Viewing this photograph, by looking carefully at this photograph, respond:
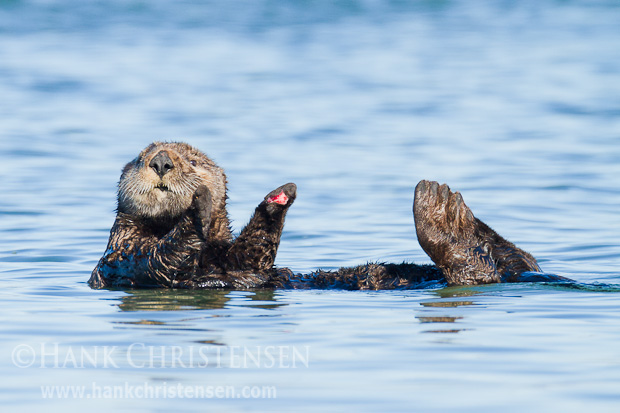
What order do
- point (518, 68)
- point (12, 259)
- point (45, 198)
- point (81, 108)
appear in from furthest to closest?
point (518, 68) → point (81, 108) → point (45, 198) → point (12, 259)

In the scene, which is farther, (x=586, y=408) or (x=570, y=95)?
(x=570, y=95)

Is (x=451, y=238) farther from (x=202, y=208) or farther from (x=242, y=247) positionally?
(x=202, y=208)

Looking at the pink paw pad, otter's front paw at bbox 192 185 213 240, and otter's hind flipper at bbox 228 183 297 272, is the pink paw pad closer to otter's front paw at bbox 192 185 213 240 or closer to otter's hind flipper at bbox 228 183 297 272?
otter's hind flipper at bbox 228 183 297 272

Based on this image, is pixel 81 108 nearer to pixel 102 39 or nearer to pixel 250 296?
pixel 102 39

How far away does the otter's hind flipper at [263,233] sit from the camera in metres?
6.05

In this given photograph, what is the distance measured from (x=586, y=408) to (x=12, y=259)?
5666 millimetres

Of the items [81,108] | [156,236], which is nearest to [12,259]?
[156,236]

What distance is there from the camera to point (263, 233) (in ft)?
19.9

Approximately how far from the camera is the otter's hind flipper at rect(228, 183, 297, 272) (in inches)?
238

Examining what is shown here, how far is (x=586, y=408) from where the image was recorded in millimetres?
3502

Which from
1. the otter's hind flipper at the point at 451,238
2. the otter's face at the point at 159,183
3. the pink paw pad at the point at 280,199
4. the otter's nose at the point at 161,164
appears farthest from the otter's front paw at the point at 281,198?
the otter's hind flipper at the point at 451,238

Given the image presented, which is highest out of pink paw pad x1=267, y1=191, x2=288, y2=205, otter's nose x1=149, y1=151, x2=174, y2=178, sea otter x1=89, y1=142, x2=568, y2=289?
otter's nose x1=149, y1=151, x2=174, y2=178

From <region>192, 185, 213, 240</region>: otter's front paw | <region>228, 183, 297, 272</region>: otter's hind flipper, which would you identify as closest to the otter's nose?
<region>192, 185, 213, 240</region>: otter's front paw

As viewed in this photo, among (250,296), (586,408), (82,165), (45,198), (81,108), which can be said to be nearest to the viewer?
(586,408)
